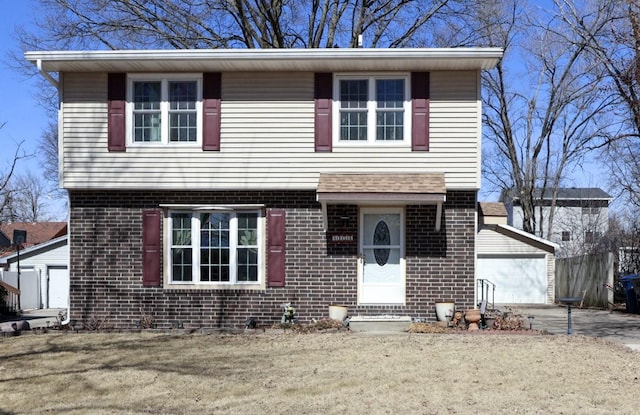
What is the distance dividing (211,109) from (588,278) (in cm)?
1674

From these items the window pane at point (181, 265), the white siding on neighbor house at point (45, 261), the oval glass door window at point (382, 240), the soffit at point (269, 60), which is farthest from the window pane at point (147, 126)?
the white siding on neighbor house at point (45, 261)

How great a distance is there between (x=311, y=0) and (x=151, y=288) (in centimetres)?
1508

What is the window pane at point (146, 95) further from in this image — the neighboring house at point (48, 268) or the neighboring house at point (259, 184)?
the neighboring house at point (48, 268)

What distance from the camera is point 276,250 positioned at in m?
14.4

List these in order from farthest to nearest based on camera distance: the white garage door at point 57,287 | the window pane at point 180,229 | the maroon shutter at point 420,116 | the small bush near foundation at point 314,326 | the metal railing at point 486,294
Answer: the white garage door at point 57,287
the metal railing at point 486,294
the window pane at point 180,229
the maroon shutter at point 420,116
the small bush near foundation at point 314,326

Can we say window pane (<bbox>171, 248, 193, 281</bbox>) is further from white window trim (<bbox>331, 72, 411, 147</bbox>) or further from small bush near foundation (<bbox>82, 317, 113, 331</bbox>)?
white window trim (<bbox>331, 72, 411, 147</bbox>)

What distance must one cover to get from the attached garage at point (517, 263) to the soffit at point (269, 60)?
1390 centimetres

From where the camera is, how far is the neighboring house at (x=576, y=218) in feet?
170

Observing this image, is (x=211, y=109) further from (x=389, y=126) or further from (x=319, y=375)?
(x=319, y=375)

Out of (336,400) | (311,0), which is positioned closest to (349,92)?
(336,400)

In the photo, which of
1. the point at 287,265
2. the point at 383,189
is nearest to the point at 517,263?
the point at 383,189

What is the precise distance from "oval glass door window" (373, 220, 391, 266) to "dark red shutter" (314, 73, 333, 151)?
1928 mm

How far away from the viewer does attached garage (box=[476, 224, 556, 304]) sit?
27.0m

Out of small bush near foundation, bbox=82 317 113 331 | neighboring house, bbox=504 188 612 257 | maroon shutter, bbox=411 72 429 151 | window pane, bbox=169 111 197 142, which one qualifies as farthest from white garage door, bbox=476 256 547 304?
neighboring house, bbox=504 188 612 257
